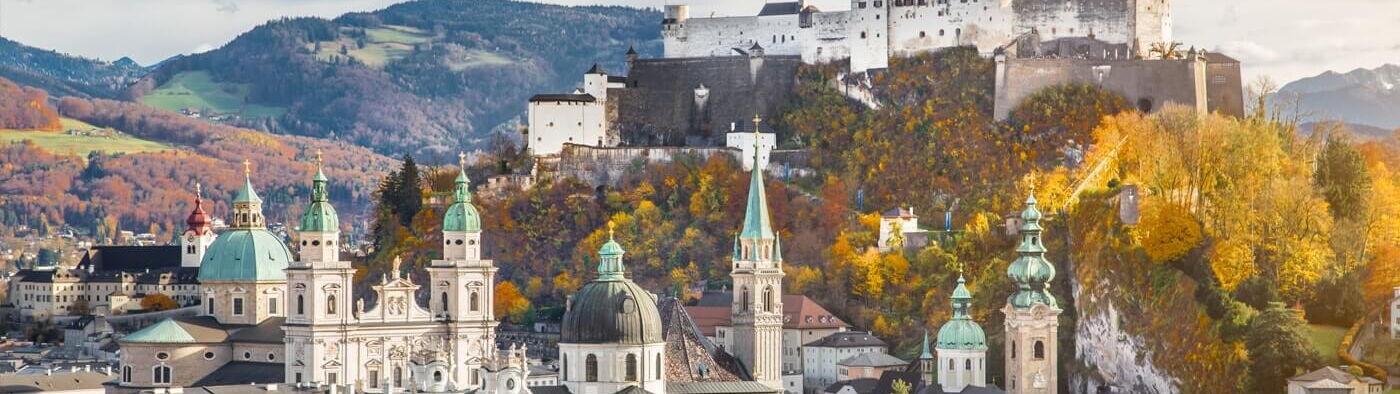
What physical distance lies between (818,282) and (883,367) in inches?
506

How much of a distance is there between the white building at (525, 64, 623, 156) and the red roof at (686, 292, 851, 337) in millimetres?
19611

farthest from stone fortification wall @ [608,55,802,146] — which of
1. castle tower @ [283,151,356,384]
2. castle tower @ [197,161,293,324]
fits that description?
castle tower @ [283,151,356,384]

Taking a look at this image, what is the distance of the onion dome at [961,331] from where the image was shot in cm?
13000

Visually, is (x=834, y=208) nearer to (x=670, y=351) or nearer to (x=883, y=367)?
(x=883, y=367)

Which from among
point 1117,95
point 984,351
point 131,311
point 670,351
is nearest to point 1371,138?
point 1117,95

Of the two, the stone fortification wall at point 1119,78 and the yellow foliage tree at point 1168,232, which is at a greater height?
the stone fortification wall at point 1119,78

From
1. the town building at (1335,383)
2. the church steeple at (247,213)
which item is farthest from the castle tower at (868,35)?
the town building at (1335,383)

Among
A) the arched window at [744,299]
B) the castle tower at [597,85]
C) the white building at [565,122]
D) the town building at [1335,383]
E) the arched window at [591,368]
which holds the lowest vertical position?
the town building at [1335,383]

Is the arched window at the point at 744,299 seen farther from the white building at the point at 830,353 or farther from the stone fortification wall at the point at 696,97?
the stone fortification wall at the point at 696,97

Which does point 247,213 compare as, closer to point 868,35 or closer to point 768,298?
point 768,298

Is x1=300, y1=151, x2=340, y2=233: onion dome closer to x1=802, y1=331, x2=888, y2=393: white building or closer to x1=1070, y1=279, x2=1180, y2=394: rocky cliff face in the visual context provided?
x1=1070, y1=279, x2=1180, y2=394: rocky cliff face

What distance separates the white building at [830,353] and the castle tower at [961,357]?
16748mm

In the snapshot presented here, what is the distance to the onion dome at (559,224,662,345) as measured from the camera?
10675 centimetres

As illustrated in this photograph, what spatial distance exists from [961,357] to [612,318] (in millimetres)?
26843
